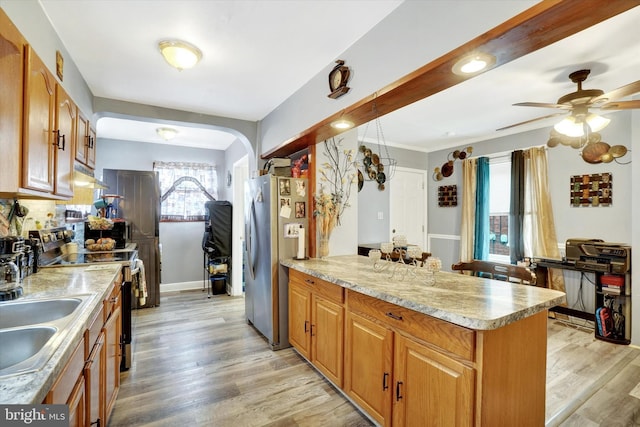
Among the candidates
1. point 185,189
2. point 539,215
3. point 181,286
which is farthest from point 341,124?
point 181,286

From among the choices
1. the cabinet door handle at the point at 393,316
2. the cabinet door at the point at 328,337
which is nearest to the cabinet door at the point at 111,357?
the cabinet door at the point at 328,337

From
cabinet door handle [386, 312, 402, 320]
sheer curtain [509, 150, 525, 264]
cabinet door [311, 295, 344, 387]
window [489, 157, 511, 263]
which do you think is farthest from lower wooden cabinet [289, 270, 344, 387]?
window [489, 157, 511, 263]

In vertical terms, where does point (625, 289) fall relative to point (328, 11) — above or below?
below

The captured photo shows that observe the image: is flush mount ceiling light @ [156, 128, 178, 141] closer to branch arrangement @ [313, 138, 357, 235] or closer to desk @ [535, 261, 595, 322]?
branch arrangement @ [313, 138, 357, 235]

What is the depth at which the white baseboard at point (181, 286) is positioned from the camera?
16.6 feet

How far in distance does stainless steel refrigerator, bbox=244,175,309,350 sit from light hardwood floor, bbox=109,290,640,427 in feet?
0.92

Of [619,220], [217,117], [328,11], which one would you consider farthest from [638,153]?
[217,117]

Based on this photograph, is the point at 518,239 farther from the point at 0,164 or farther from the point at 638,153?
the point at 0,164

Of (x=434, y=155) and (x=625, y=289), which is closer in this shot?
(x=625, y=289)

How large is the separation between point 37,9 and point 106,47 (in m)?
0.48

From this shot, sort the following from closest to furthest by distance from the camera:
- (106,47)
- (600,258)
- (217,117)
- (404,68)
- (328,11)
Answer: (404,68) < (328,11) < (106,47) < (600,258) < (217,117)

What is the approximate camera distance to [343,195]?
3.10 metres

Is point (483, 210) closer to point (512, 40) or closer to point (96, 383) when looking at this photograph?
point (512, 40)

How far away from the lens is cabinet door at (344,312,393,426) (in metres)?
1.68
